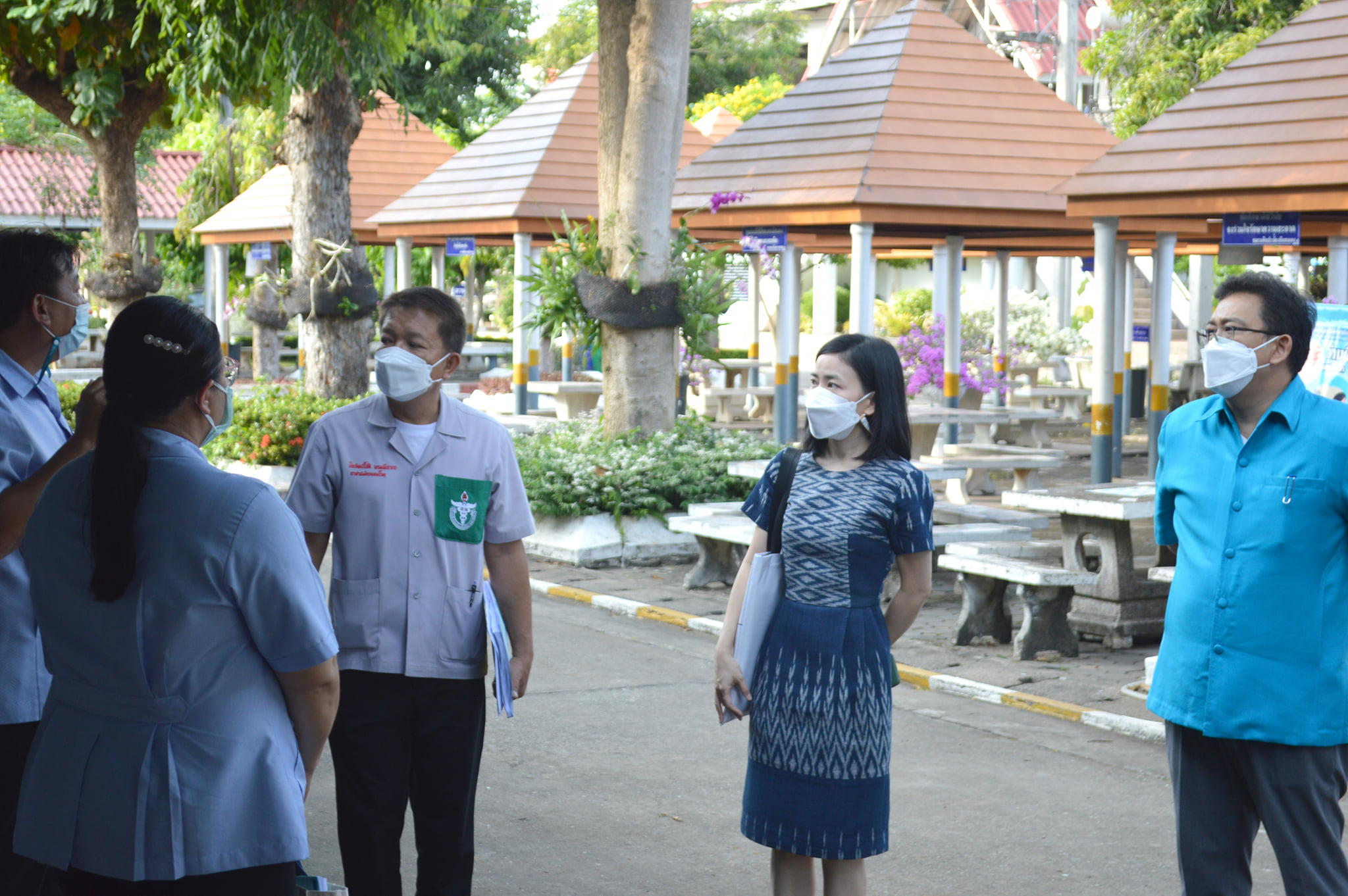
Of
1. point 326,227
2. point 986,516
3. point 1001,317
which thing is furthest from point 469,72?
point 986,516

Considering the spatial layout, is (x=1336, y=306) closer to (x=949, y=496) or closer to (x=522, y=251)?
(x=949, y=496)

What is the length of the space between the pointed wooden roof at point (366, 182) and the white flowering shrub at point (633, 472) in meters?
13.3

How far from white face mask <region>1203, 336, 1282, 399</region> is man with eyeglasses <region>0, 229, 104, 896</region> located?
106 inches

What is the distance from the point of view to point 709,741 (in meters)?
7.05

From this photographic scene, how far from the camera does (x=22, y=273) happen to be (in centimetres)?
386

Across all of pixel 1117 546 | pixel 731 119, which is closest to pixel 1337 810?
pixel 1117 546

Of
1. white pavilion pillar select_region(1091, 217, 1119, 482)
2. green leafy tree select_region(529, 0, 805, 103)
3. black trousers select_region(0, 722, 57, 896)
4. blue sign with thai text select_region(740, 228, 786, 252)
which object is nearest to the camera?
black trousers select_region(0, 722, 57, 896)

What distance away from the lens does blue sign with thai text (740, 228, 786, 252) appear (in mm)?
16469

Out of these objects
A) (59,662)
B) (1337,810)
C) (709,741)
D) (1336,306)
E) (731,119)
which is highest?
(731,119)

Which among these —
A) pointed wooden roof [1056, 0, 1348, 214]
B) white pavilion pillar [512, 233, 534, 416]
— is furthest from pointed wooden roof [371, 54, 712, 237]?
pointed wooden roof [1056, 0, 1348, 214]

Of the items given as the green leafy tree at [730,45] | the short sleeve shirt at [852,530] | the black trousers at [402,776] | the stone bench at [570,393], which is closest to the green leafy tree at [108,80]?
the stone bench at [570,393]

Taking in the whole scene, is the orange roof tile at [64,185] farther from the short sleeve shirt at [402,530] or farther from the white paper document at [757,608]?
the white paper document at [757,608]

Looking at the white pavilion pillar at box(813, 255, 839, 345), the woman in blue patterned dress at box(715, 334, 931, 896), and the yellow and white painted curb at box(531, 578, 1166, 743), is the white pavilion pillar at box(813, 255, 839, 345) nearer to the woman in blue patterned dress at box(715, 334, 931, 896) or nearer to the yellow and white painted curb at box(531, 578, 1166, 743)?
the yellow and white painted curb at box(531, 578, 1166, 743)

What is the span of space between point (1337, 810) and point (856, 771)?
1190mm
